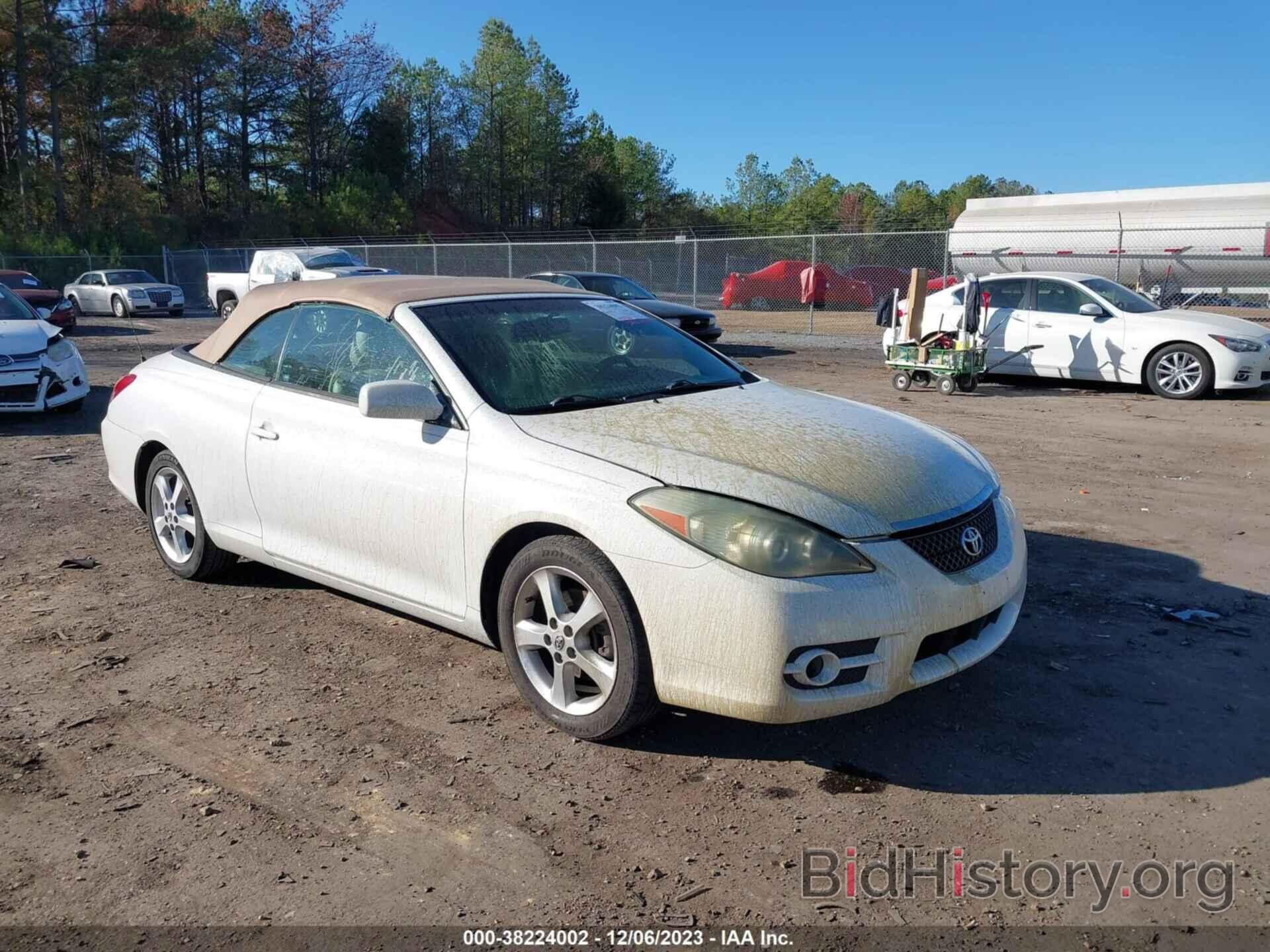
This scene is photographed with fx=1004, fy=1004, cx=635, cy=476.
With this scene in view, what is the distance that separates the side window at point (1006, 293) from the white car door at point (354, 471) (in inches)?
435

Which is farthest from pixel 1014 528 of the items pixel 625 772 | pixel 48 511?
pixel 48 511

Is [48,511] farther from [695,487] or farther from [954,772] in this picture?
[954,772]

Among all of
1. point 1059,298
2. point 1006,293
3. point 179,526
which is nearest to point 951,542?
point 179,526

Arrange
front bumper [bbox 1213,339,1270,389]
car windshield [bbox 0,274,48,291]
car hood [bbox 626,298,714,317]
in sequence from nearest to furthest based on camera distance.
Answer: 1. front bumper [bbox 1213,339,1270,389]
2. car hood [bbox 626,298,714,317]
3. car windshield [bbox 0,274,48,291]

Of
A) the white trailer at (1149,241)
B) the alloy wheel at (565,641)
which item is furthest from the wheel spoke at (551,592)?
the white trailer at (1149,241)

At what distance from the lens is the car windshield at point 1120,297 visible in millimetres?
12711

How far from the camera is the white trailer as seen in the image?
76.5 ft

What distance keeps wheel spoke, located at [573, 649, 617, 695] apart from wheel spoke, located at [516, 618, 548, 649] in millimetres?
160

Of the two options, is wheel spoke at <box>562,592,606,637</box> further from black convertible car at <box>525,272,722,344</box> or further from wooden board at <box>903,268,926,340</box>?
black convertible car at <box>525,272,722,344</box>

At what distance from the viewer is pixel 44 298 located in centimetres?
2172

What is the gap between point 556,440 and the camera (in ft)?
11.7

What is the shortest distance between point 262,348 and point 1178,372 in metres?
11.1

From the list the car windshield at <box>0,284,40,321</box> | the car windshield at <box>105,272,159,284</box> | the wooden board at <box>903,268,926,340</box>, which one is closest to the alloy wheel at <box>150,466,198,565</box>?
the car windshield at <box>0,284,40,321</box>

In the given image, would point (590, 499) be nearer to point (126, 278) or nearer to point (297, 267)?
point (297, 267)
